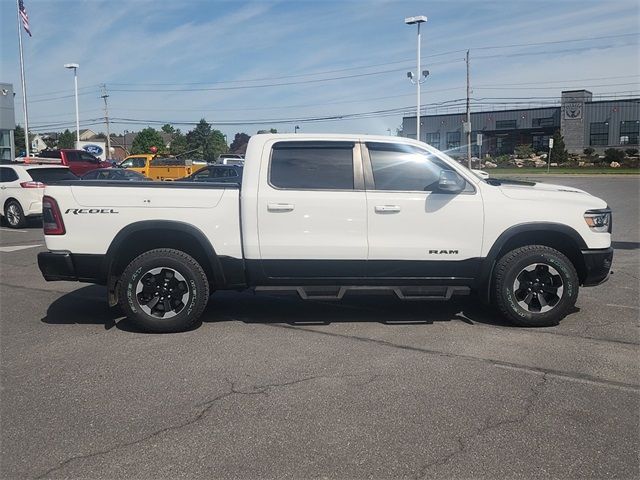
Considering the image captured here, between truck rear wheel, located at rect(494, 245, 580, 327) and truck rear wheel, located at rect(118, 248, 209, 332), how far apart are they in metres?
2.94

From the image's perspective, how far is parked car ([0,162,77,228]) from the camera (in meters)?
15.3

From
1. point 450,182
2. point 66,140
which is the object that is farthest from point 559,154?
point 66,140

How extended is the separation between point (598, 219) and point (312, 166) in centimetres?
290

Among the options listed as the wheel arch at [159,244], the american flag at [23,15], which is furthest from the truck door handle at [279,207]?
the american flag at [23,15]

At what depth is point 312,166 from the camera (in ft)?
19.3

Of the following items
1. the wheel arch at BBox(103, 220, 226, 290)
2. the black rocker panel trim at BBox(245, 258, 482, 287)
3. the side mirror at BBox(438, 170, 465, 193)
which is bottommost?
the black rocker panel trim at BBox(245, 258, 482, 287)

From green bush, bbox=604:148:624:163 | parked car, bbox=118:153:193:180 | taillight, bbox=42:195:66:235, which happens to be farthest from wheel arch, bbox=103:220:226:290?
green bush, bbox=604:148:624:163

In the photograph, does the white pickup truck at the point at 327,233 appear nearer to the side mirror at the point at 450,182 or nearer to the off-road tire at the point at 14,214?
the side mirror at the point at 450,182

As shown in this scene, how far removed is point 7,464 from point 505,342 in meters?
4.12

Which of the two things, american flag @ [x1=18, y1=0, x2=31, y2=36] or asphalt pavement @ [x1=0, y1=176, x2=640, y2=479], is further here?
american flag @ [x1=18, y1=0, x2=31, y2=36]

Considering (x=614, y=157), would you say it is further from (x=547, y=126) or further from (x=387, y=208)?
(x=387, y=208)

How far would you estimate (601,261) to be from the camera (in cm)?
593

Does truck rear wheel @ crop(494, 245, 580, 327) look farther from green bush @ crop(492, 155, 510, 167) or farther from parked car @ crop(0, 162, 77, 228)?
green bush @ crop(492, 155, 510, 167)

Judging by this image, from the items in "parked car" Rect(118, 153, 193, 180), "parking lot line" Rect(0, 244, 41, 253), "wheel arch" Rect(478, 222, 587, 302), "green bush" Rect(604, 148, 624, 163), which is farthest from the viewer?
"green bush" Rect(604, 148, 624, 163)
